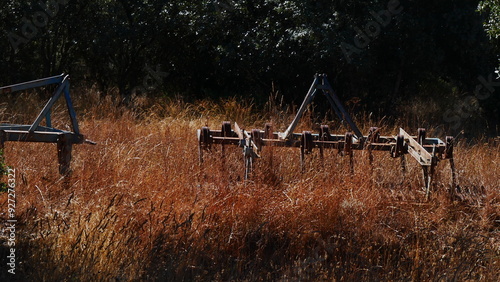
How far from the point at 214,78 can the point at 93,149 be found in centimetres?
584

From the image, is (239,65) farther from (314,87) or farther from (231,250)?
(231,250)

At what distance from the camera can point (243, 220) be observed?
16.7 ft

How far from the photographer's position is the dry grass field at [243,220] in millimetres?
4477

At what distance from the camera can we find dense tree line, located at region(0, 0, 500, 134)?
10.1m

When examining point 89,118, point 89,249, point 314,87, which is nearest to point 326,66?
point 89,118

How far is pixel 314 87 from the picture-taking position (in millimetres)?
6109
